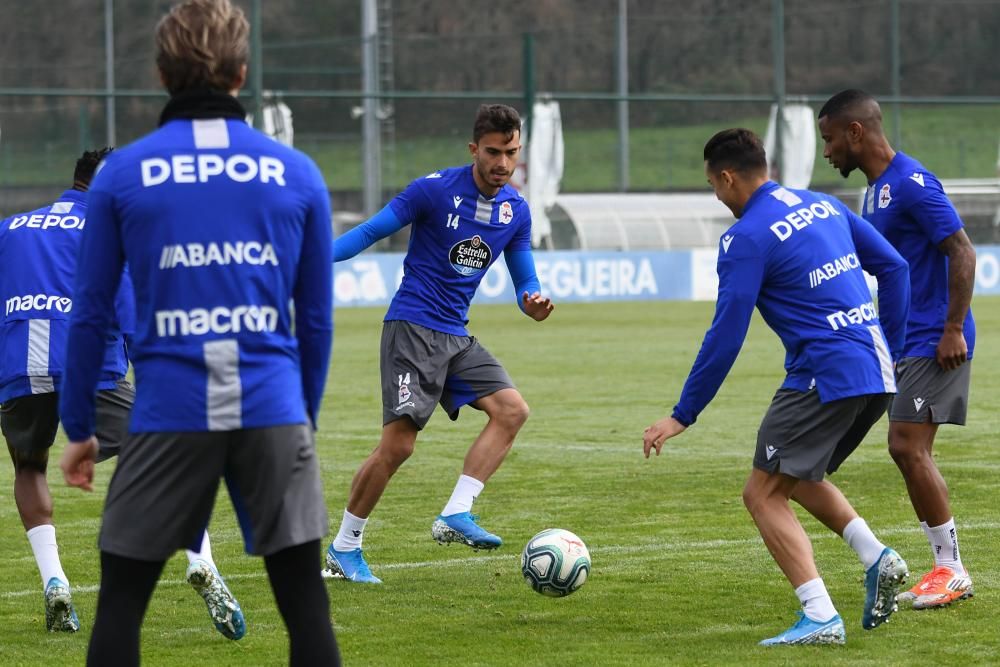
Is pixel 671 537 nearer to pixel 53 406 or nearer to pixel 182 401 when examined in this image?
pixel 53 406

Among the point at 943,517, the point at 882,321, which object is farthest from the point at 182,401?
the point at 943,517

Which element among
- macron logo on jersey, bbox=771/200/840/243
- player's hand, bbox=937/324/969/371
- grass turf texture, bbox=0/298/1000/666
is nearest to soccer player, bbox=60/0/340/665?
grass turf texture, bbox=0/298/1000/666

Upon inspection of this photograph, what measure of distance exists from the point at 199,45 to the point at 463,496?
401 centimetres

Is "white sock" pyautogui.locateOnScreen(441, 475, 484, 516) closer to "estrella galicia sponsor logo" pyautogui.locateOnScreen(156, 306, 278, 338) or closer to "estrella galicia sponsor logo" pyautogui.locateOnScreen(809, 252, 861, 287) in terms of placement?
"estrella galicia sponsor logo" pyautogui.locateOnScreen(809, 252, 861, 287)

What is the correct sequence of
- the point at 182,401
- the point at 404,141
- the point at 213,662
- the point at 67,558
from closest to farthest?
the point at 182,401 → the point at 213,662 → the point at 67,558 → the point at 404,141

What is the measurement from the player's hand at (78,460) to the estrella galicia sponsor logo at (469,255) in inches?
151

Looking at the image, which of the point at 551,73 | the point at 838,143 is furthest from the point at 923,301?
the point at 551,73

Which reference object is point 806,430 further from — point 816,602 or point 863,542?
point 816,602

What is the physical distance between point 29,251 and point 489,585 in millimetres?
2345

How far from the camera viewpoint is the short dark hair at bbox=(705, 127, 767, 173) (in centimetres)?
599

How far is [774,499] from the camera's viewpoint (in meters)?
6.09

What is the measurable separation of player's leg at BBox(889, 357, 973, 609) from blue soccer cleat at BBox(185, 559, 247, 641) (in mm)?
2591

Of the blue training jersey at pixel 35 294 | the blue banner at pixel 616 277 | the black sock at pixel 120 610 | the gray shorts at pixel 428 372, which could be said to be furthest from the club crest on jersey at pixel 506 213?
the blue banner at pixel 616 277

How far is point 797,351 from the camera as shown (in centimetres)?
607
